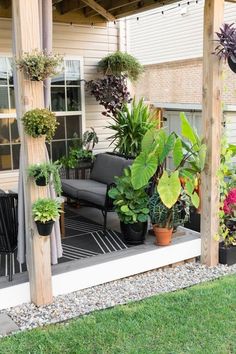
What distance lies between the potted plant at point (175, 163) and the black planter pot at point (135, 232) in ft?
0.90

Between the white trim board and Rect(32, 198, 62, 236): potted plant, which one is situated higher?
Rect(32, 198, 62, 236): potted plant

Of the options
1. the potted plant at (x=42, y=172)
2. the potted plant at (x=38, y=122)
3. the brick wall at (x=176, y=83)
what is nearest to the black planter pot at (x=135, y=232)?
the potted plant at (x=42, y=172)

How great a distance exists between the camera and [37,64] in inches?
120

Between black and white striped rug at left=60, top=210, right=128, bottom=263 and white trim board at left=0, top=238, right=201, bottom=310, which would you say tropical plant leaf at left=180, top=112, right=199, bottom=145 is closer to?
white trim board at left=0, top=238, right=201, bottom=310

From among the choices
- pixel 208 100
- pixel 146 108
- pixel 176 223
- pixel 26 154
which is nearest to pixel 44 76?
pixel 26 154

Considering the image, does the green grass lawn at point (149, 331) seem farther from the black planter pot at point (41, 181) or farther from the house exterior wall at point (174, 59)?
the house exterior wall at point (174, 59)

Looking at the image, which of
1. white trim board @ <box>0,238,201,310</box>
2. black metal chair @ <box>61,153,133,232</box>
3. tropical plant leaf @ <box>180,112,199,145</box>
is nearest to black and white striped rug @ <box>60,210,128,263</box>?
black metal chair @ <box>61,153,133,232</box>

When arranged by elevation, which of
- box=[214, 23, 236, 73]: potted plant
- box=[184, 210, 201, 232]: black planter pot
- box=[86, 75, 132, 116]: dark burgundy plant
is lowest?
box=[184, 210, 201, 232]: black planter pot

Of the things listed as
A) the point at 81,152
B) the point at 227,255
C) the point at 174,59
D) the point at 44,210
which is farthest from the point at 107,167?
the point at 174,59

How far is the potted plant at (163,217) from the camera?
4.32 metres

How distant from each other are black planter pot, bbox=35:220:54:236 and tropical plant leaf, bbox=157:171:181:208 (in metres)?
1.21

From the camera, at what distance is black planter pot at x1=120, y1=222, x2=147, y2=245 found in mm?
4418

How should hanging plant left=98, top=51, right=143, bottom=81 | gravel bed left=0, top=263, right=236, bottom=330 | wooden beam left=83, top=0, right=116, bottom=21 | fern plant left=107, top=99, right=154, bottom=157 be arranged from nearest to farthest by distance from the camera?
gravel bed left=0, top=263, right=236, bottom=330, wooden beam left=83, top=0, right=116, bottom=21, fern plant left=107, top=99, right=154, bottom=157, hanging plant left=98, top=51, right=143, bottom=81

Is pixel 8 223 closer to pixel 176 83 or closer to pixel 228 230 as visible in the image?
pixel 228 230
